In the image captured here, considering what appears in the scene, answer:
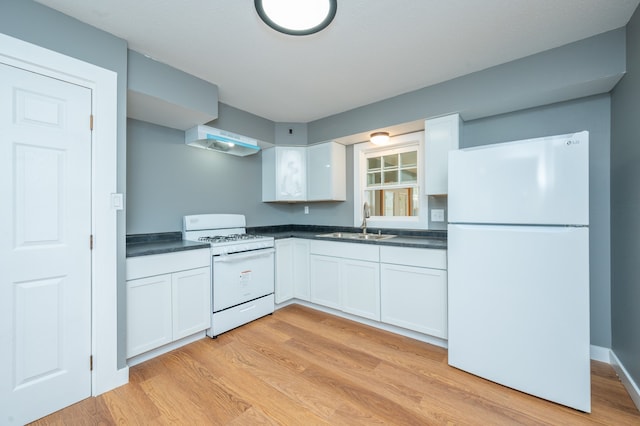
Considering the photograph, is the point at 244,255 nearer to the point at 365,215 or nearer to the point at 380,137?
the point at 365,215

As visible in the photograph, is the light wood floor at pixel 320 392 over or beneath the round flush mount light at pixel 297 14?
beneath

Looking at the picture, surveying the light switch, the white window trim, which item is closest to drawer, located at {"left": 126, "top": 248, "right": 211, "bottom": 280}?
the light switch

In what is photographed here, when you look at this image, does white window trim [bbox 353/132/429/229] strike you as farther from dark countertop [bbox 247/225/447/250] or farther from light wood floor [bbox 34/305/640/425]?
light wood floor [bbox 34/305/640/425]

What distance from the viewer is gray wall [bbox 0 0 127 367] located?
1.45 meters

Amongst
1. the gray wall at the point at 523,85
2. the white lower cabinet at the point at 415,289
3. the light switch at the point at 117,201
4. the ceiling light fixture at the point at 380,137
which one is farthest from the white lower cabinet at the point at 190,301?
the gray wall at the point at 523,85

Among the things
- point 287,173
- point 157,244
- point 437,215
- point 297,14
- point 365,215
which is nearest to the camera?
point 297,14

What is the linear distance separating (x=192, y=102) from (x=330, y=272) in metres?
2.17

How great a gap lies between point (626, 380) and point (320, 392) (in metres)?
Result: 2.00

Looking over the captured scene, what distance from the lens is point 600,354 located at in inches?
80.9

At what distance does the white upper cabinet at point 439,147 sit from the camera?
2441 millimetres

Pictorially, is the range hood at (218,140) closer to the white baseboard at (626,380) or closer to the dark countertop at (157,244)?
the dark countertop at (157,244)

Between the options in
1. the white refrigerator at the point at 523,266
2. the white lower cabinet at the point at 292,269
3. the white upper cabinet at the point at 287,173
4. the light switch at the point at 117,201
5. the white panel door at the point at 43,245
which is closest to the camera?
the white panel door at the point at 43,245

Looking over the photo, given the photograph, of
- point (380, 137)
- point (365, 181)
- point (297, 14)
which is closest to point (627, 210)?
point (380, 137)

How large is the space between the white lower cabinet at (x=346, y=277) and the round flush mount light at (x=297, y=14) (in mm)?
1888
